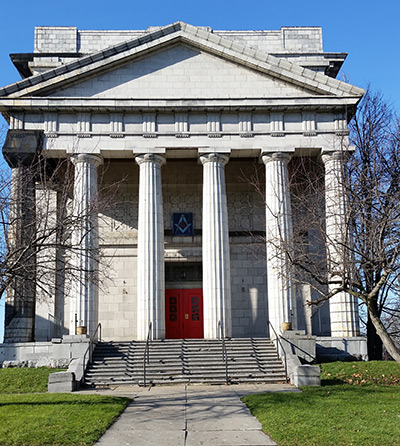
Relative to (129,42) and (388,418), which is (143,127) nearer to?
(129,42)

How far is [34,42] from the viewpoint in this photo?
1419 inches

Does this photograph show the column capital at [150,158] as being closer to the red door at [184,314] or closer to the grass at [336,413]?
the red door at [184,314]

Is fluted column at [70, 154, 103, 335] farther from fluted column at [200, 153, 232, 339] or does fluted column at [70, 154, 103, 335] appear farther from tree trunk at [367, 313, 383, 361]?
tree trunk at [367, 313, 383, 361]

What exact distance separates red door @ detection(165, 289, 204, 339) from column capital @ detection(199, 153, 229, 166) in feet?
25.6

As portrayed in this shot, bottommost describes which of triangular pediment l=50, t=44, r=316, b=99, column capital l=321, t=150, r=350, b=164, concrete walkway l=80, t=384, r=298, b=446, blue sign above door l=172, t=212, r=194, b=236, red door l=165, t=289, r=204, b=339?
concrete walkway l=80, t=384, r=298, b=446

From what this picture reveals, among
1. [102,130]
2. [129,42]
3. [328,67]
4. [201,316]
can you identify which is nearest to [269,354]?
[201,316]

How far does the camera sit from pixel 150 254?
26172 millimetres

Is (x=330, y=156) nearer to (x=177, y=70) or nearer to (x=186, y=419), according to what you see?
(x=177, y=70)

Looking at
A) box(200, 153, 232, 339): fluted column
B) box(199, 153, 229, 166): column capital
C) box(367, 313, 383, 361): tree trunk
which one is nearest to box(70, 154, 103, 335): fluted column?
box(200, 153, 232, 339): fluted column

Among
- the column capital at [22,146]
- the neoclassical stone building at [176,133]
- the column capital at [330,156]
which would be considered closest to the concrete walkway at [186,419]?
the neoclassical stone building at [176,133]

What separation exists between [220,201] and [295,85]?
6.83m

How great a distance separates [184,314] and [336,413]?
17737mm

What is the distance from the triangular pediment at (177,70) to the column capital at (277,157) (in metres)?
2.94

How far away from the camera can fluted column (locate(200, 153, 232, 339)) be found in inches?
1017
